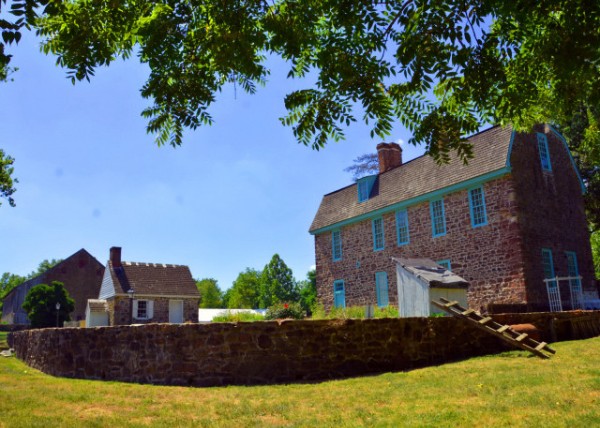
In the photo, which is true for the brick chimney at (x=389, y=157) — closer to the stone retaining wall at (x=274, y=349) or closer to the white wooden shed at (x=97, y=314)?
the stone retaining wall at (x=274, y=349)

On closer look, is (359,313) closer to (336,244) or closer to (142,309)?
(336,244)

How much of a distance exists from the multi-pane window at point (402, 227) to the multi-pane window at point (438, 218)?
1.47 meters

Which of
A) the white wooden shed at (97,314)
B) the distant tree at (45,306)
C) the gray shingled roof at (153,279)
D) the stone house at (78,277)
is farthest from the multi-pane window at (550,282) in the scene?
the stone house at (78,277)

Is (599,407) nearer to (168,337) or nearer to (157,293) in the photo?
(168,337)

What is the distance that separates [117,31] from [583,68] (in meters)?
4.89

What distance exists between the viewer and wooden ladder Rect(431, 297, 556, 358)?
34.4 feet

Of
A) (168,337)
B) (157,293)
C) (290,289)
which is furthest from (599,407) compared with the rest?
(290,289)

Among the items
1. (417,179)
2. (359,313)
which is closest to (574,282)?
(417,179)

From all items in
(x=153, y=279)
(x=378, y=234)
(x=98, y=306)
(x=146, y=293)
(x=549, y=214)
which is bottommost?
(x=98, y=306)

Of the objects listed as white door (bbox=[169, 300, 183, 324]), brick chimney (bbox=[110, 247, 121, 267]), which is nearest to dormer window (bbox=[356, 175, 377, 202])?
white door (bbox=[169, 300, 183, 324])

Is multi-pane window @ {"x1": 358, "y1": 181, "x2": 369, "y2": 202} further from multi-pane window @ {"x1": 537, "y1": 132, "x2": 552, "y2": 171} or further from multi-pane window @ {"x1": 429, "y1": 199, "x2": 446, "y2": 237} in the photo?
multi-pane window @ {"x1": 537, "y1": 132, "x2": 552, "y2": 171}

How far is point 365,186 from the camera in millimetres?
25188

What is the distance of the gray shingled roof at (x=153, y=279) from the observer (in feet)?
115

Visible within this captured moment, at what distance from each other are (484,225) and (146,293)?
80.6 feet
